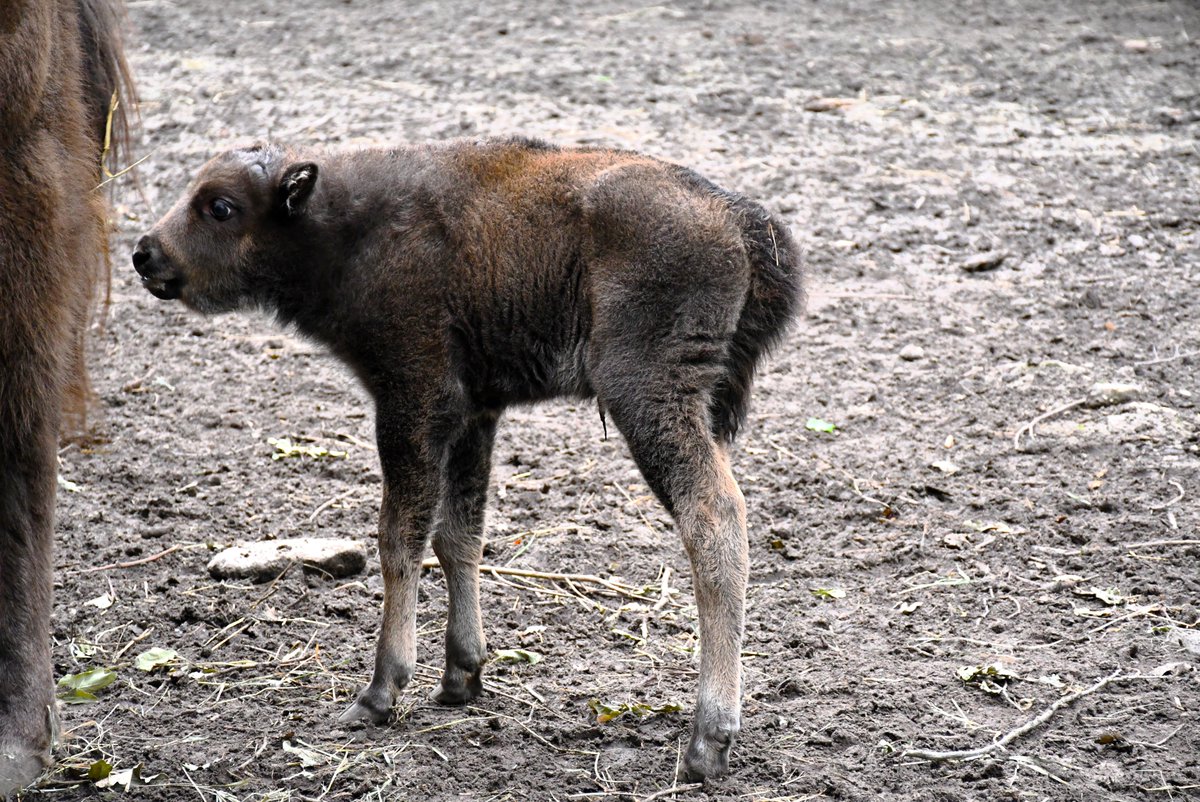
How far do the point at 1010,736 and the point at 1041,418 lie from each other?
228cm

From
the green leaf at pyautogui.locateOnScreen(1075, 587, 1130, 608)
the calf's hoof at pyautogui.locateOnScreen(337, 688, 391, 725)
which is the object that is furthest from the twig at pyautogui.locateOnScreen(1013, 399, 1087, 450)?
the calf's hoof at pyautogui.locateOnScreen(337, 688, 391, 725)

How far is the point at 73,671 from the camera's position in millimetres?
4043

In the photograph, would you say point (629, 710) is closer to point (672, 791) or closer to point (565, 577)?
point (672, 791)

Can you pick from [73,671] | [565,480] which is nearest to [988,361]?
[565,480]

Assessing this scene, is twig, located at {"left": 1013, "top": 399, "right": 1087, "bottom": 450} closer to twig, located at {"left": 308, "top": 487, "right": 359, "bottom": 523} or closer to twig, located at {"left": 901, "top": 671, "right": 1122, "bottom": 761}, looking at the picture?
twig, located at {"left": 901, "top": 671, "right": 1122, "bottom": 761}

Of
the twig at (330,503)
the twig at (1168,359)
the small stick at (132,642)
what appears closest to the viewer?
the small stick at (132,642)

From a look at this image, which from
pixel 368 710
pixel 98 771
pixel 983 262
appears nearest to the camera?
pixel 98 771

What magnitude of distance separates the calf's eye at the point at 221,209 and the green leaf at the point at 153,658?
4.49 ft

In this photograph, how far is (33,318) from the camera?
10.9 feet

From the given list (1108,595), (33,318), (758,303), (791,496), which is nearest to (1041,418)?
(791,496)

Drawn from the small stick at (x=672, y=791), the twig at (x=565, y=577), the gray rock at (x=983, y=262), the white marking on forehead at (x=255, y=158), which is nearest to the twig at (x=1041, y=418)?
the gray rock at (x=983, y=262)

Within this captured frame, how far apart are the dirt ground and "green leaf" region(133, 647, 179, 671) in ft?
0.18

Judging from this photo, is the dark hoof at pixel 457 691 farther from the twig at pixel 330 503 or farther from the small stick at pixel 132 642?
the twig at pixel 330 503

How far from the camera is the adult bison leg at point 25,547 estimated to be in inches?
130
